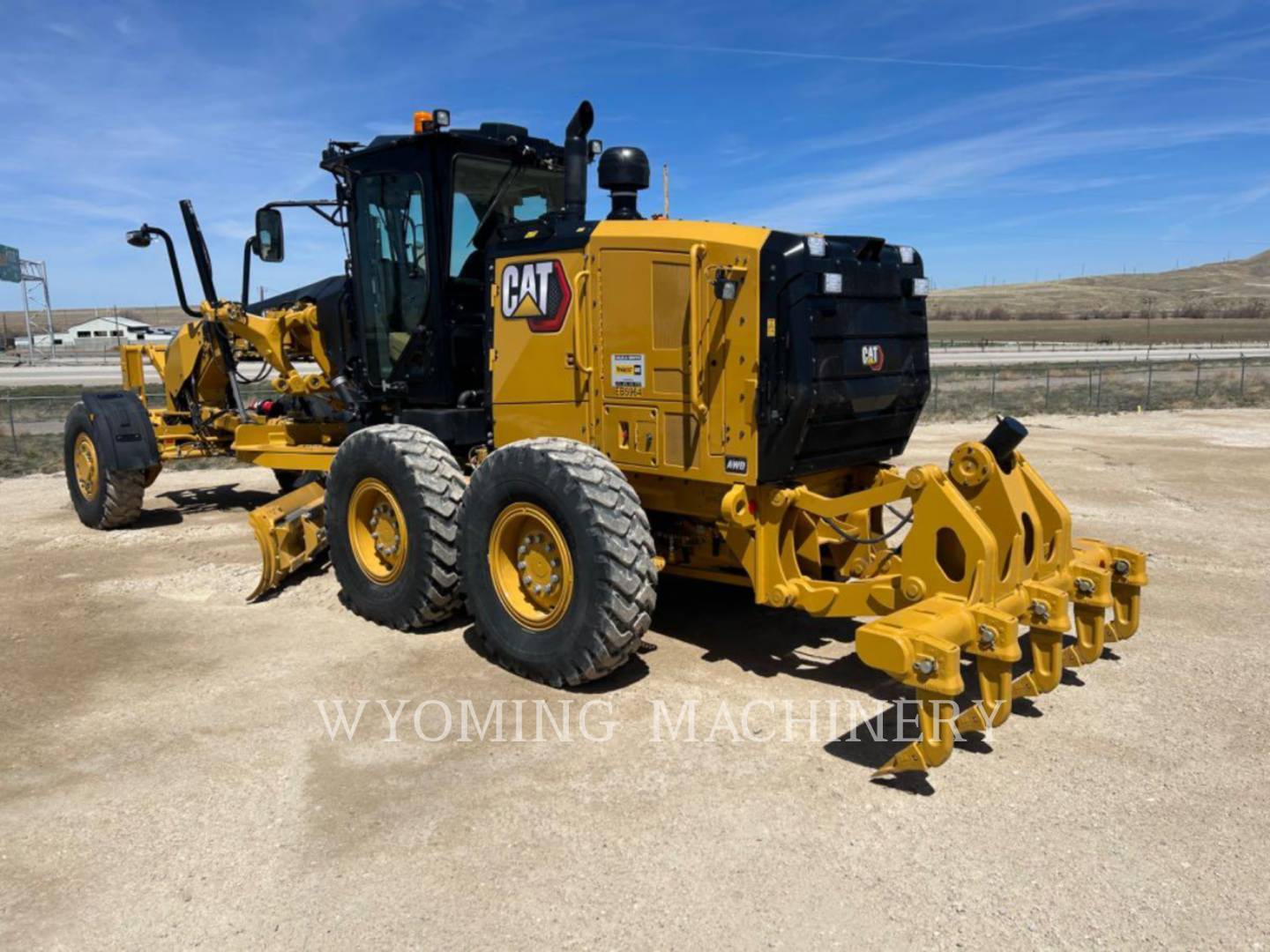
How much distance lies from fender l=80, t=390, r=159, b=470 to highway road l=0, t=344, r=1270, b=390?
24.0 m

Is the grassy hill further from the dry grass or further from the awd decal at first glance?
the awd decal

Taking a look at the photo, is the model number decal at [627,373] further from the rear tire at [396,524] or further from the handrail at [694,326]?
the rear tire at [396,524]

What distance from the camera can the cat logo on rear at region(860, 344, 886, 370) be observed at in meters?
5.49

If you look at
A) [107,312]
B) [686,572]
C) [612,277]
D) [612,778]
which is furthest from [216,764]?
[107,312]

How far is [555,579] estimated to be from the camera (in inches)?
216

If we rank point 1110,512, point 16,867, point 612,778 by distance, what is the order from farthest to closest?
point 1110,512 → point 612,778 → point 16,867

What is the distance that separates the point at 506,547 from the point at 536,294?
159 centimetres

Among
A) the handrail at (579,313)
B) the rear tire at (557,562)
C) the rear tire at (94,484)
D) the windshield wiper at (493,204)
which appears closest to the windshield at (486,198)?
the windshield wiper at (493,204)

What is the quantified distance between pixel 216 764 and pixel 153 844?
72 cm

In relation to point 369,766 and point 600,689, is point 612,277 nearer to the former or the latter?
point 600,689

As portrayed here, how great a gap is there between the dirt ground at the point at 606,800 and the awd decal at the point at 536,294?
219cm

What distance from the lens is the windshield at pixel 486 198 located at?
6.78m

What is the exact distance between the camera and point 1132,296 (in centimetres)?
13650

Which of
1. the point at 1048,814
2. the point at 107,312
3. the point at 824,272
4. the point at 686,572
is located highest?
the point at 107,312
